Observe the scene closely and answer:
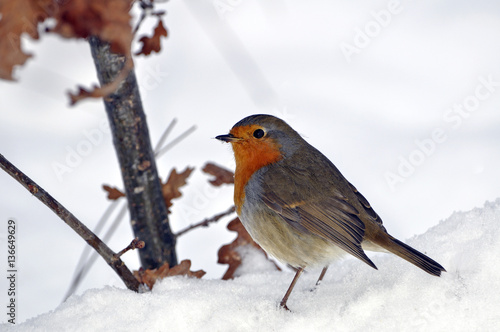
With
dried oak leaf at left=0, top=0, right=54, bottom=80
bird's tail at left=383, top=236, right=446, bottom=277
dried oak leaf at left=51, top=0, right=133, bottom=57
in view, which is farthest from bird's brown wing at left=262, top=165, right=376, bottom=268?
dried oak leaf at left=0, top=0, right=54, bottom=80

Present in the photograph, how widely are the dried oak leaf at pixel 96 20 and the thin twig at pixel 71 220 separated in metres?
0.87

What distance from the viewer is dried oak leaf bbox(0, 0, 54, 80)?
1.31 meters

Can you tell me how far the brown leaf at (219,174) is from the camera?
118 inches

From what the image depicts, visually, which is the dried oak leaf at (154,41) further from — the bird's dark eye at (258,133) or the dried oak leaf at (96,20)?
the dried oak leaf at (96,20)

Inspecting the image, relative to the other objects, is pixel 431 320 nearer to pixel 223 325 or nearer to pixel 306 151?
pixel 223 325

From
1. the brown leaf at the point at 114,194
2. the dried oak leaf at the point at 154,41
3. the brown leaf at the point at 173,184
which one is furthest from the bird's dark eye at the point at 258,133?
the brown leaf at the point at 114,194

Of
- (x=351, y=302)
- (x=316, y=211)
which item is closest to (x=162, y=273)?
(x=316, y=211)

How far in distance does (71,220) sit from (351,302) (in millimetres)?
1205

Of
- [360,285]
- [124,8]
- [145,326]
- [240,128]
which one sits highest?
[124,8]

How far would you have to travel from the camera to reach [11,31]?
1.31m

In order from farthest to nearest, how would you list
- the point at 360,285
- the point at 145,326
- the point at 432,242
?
the point at 432,242, the point at 360,285, the point at 145,326

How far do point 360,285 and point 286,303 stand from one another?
0.34 meters

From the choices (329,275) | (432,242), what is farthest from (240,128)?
(432,242)

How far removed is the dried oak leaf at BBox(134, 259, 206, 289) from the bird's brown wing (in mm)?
515
